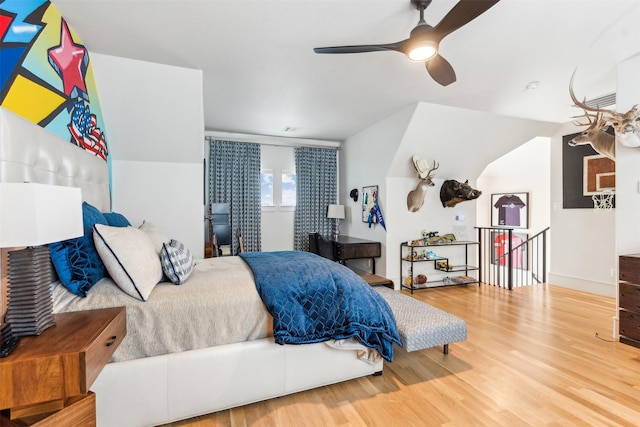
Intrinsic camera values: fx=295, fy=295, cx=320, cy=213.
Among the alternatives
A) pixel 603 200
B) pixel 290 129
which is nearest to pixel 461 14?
pixel 290 129

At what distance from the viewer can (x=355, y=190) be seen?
5.19 m

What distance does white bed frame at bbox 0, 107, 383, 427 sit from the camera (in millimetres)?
1495

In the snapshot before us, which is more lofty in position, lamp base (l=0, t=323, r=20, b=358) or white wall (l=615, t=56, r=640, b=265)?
white wall (l=615, t=56, r=640, b=265)

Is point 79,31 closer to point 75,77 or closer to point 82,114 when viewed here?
point 75,77

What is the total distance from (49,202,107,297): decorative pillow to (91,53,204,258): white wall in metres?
1.66

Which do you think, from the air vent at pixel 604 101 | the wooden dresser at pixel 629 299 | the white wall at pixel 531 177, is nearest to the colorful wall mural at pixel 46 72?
the wooden dresser at pixel 629 299

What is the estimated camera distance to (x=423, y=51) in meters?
2.01

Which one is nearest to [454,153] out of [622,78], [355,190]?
[355,190]

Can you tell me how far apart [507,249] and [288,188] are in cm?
486

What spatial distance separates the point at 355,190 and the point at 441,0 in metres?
3.46

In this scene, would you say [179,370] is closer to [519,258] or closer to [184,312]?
[184,312]

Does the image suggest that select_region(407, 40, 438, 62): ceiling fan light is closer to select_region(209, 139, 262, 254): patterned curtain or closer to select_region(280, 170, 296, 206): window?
select_region(209, 139, 262, 254): patterned curtain

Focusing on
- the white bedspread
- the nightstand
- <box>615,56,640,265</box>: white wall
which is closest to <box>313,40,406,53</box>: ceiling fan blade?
the white bedspread

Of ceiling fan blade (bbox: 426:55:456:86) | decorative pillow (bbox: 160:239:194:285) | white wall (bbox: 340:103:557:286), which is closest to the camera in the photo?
decorative pillow (bbox: 160:239:194:285)
